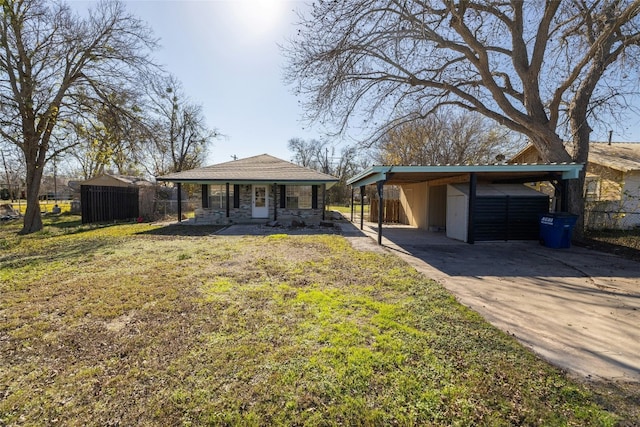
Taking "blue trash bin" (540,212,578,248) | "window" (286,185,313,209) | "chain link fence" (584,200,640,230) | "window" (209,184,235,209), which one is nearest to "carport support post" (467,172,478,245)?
"blue trash bin" (540,212,578,248)

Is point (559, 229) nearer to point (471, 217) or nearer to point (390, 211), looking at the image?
point (471, 217)

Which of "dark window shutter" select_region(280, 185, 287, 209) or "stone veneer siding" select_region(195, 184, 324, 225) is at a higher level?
"dark window shutter" select_region(280, 185, 287, 209)

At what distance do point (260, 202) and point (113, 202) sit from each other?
854cm

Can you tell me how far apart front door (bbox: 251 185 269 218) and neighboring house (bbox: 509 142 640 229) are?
45.5ft

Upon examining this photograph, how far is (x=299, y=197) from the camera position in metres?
15.4

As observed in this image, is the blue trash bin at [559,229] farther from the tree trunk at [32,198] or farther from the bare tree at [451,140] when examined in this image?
the tree trunk at [32,198]

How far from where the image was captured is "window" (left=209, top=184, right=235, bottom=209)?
50.2 ft

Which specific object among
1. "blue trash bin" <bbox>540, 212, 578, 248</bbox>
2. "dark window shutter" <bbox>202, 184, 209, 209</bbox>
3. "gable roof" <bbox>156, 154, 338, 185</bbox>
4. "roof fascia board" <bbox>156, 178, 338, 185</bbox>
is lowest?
"blue trash bin" <bbox>540, 212, 578, 248</bbox>

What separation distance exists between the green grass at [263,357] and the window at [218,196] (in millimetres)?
10016

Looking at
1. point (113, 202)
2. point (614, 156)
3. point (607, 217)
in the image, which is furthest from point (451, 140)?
point (113, 202)

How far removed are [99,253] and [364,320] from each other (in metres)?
7.35

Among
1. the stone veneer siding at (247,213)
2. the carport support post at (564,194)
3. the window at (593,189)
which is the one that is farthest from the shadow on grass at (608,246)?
the stone veneer siding at (247,213)

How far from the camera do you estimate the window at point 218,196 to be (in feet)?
50.2

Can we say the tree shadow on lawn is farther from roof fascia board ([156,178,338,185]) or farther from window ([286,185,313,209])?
roof fascia board ([156,178,338,185])
